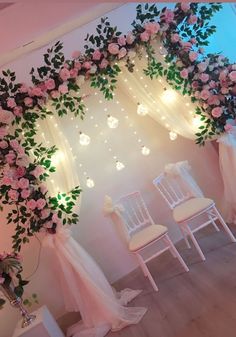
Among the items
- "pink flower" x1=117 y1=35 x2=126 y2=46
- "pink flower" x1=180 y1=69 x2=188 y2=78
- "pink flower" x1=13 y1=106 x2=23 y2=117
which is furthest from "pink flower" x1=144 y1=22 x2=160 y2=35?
"pink flower" x1=13 y1=106 x2=23 y2=117

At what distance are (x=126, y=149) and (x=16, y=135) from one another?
1353 millimetres

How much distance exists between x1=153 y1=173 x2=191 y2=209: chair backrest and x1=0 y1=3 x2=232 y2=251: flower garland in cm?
63

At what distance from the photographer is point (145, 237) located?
11.9 feet

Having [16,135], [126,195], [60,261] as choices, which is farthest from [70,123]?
[60,261]

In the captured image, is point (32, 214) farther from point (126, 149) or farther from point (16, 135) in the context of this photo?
point (126, 149)

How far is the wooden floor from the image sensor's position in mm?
2680

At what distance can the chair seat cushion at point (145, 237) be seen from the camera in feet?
11.6

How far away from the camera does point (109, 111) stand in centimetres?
421

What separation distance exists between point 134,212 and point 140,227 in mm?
220

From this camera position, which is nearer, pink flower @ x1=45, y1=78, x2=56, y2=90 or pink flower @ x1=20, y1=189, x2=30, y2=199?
pink flower @ x1=20, y1=189, x2=30, y2=199

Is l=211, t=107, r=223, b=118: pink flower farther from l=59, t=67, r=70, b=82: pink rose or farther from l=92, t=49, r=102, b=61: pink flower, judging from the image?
l=59, t=67, r=70, b=82: pink rose

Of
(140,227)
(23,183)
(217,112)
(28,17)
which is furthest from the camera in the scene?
(140,227)

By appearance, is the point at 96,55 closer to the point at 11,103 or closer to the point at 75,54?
the point at 75,54

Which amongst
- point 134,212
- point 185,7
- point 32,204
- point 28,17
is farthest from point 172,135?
point 28,17
